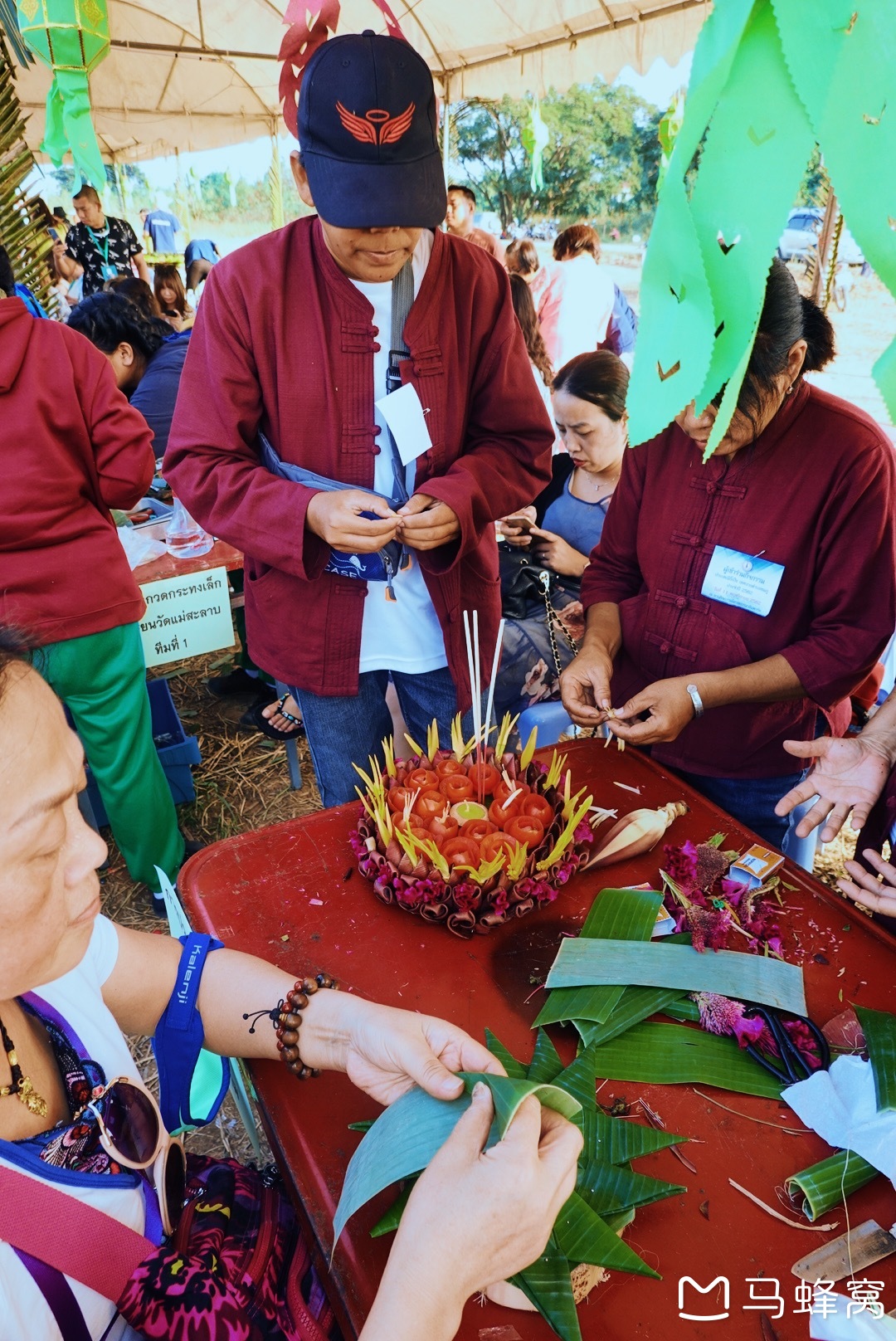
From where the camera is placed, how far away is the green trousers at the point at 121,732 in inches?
101

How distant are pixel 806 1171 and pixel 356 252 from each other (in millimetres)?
1786

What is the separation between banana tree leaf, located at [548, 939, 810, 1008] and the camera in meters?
1.23

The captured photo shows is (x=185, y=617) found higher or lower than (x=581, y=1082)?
lower

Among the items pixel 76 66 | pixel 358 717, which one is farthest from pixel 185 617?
pixel 76 66

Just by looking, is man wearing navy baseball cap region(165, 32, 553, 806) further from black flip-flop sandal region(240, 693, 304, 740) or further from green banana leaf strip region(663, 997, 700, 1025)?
black flip-flop sandal region(240, 693, 304, 740)

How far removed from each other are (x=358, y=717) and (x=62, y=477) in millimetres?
1090

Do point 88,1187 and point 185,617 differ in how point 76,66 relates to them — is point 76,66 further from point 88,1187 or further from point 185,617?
point 88,1187

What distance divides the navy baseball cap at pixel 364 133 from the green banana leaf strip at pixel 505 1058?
150 centimetres

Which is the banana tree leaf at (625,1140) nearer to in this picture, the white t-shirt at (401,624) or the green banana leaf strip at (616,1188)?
the green banana leaf strip at (616,1188)

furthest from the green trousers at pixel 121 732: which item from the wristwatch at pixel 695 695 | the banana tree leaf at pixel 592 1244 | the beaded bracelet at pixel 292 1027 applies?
the banana tree leaf at pixel 592 1244

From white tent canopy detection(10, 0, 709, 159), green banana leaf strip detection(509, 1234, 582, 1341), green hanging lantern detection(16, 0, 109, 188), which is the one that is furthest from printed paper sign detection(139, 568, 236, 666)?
white tent canopy detection(10, 0, 709, 159)

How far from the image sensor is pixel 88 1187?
96 centimetres

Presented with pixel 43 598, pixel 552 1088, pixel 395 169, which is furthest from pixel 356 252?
pixel 552 1088

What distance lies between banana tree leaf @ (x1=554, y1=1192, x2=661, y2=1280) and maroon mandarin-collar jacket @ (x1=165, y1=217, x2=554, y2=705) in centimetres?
134
